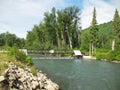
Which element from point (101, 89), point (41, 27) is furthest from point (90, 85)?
point (41, 27)

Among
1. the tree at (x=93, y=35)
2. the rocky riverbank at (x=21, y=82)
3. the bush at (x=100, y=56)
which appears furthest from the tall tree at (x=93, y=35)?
the rocky riverbank at (x=21, y=82)

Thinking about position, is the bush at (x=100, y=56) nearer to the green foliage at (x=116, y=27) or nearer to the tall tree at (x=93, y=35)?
the tall tree at (x=93, y=35)

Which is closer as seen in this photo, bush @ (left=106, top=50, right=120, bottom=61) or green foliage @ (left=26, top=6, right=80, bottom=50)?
bush @ (left=106, top=50, right=120, bottom=61)

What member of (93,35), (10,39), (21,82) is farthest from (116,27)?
(10,39)

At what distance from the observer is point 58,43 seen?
118 meters

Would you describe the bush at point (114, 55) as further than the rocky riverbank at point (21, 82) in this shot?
Yes

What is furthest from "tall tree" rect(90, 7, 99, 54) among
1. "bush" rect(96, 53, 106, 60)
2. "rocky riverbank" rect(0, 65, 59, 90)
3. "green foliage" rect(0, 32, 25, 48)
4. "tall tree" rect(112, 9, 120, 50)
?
"green foliage" rect(0, 32, 25, 48)

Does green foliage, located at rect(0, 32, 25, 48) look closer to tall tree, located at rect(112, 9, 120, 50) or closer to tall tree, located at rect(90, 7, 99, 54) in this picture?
tall tree, located at rect(90, 7, 99, 54)

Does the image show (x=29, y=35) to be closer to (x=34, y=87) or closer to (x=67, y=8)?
(x=67, y=8)

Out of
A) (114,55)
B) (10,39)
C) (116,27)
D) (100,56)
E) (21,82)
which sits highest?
(10,39)

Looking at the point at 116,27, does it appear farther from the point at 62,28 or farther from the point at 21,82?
the point at 21,82

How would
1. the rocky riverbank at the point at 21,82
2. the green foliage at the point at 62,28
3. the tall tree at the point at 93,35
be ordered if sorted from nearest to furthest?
the rocky riverbank at the point at 21,82 < the tall tree at the point at 93,35 < the green foliage at the point at 62,28

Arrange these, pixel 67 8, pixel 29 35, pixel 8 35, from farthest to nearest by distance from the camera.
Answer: pixel 8 35 < pixel 29 35 < pixel 67 8

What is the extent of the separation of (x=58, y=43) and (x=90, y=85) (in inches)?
3439
